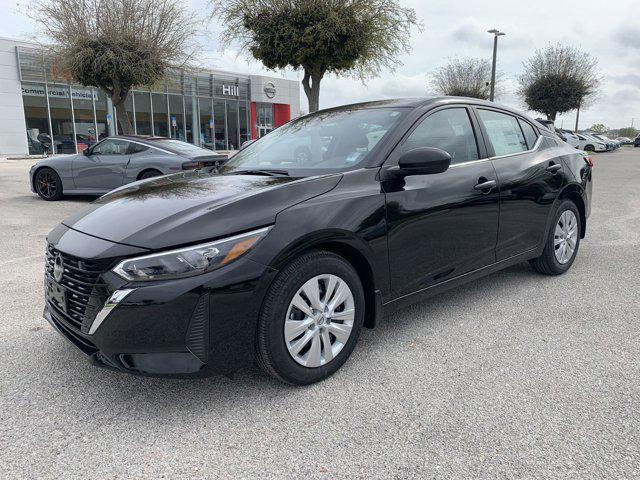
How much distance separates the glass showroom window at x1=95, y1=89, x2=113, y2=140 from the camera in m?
28.6

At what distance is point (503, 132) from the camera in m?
4.10

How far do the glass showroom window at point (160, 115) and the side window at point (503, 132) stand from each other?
29.8 meters

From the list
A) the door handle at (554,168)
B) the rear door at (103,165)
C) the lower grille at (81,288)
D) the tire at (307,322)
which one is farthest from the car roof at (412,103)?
the rear door at (103,165)

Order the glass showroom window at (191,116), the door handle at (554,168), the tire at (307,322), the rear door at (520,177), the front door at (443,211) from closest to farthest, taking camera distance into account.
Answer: the tire at (307,322) → the front door at (443,211) → the rear door at (520,177) → the door handle at (554,168) → the glass showroom window at (191,116)

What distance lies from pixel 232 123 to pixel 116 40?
21.0 metres

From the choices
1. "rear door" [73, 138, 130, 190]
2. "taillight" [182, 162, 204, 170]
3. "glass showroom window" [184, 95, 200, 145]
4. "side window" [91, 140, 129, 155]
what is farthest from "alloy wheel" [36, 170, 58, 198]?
"glass showroom window" [184, 95, 200, 145]

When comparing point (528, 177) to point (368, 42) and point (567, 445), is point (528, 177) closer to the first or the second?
point (567, 445)

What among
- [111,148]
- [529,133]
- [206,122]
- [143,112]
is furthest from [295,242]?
[206,122]

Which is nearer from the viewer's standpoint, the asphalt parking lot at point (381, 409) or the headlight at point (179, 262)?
the asphalt parking lot at point (381, 409)

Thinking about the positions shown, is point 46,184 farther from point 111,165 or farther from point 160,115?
point 160,115

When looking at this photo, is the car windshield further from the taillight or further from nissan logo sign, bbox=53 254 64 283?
the taillight

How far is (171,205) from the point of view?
2.62 m

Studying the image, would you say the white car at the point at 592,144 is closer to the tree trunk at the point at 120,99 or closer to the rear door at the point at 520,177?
the tree trunk at the point at 120,99

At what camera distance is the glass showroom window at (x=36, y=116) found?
2667 centimetres
